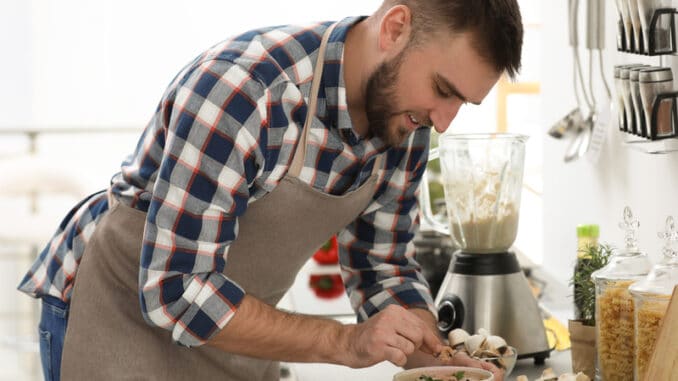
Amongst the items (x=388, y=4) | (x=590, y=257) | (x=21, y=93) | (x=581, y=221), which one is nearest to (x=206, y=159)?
(x=388, y=4)

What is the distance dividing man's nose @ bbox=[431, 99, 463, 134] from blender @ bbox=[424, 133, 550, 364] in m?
0.37

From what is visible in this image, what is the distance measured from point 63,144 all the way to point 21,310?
133 centimetres

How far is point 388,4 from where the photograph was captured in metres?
1.24

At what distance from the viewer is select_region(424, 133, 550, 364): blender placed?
1506mm

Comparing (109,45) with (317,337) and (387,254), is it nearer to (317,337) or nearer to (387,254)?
(387,254)

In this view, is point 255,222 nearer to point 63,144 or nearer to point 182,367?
point 182,367

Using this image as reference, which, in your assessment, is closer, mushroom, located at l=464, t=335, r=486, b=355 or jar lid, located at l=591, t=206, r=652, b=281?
jar lid, located at l=591, t=206, r=652, b=281

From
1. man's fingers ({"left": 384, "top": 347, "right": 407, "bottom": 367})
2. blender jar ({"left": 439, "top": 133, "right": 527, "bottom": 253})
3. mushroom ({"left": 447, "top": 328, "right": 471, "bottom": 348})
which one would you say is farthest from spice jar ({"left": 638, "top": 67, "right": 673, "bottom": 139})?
man's fingers ({"left": 384, "top": 347, "right": 407, "bottom": 367})

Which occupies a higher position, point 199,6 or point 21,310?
point 199,6

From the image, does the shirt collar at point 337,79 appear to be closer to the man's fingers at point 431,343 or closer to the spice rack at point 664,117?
the man's fingers at point 431,343

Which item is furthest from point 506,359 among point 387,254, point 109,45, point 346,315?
point 109,45

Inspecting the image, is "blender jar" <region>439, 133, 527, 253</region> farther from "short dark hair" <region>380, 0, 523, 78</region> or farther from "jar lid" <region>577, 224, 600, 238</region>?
"short dark hair" <region>380, 0, 523, 78</region>

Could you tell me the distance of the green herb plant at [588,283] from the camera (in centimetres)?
137

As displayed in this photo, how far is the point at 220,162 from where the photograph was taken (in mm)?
1136
